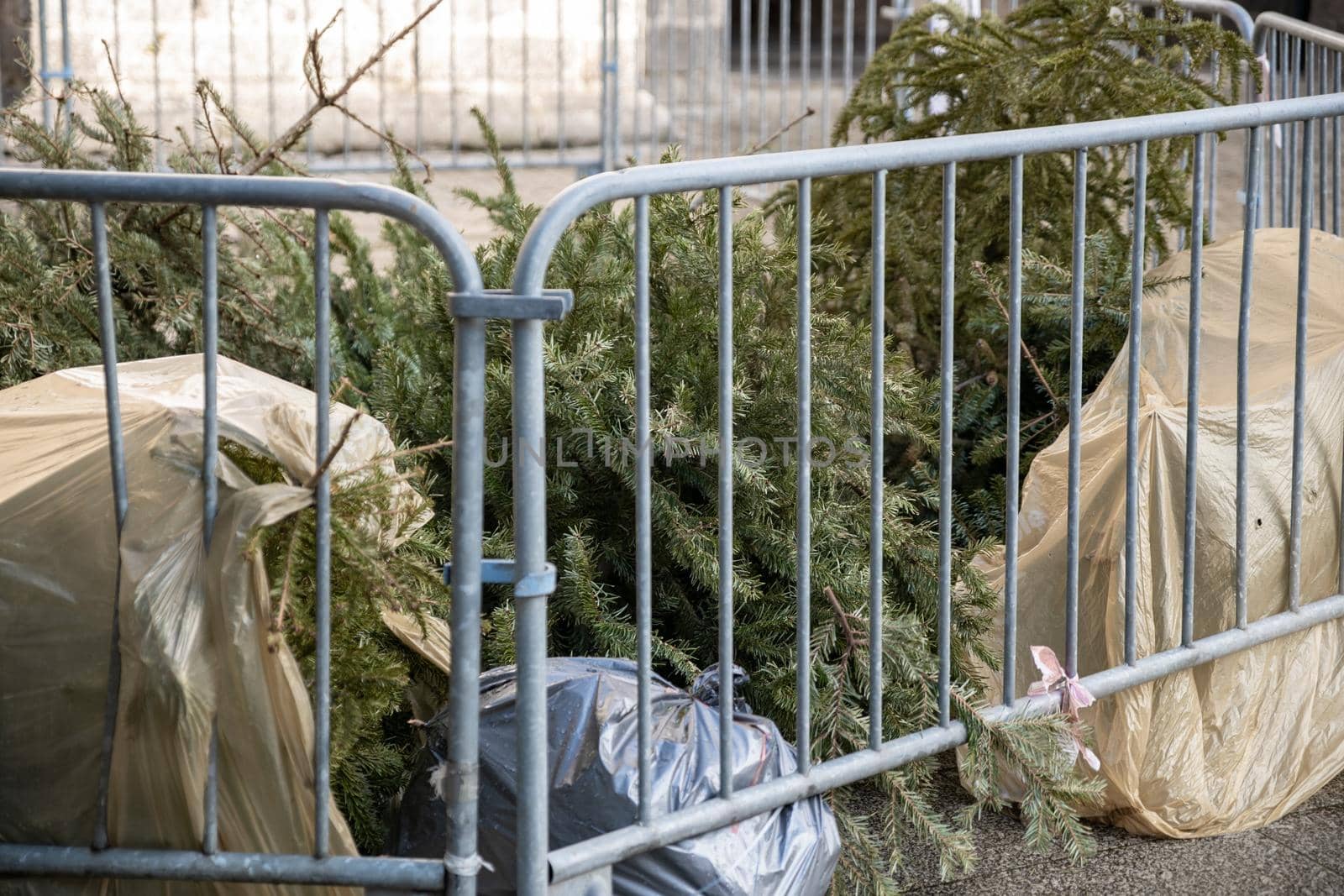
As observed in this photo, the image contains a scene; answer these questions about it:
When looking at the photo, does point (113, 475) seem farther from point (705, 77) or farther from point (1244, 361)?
point (705, 77)

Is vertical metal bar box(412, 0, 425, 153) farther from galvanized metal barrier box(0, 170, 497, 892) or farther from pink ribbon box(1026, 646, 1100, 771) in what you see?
galvanized metal barrier box(0, 170, 497, 892)

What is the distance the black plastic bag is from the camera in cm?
216

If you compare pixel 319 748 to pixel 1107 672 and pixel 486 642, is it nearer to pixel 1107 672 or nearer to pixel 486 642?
pixel 486 642

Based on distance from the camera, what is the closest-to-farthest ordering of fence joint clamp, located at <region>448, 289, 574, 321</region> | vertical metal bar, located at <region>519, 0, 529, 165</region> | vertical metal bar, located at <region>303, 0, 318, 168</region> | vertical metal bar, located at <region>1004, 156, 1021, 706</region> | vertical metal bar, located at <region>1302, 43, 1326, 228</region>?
fence joint clamp, located at <region>448, 289, 574, 321</region>
vertical metal bar, located at <region>1004, 156, 1021, 706</region>
vertical metal bar, located at <region>1302, 43, 1326, 228</region>
vertical metal bar, located at <region>303, 0, 318, 168</region>
vertical metal bar, located at <region>519, 0, 529, 165</region>

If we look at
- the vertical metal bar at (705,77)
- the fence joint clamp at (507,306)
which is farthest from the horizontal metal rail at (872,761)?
the vertical metal bar at (705,77)

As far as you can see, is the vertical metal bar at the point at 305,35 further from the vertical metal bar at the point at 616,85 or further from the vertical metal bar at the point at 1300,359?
the vertical metal bar at the point at 1300,359

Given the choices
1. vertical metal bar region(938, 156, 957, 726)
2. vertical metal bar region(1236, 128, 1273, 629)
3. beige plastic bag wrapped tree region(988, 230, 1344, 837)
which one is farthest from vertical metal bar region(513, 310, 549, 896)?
vertical metal bar region(1236, 128, 1273, 629)

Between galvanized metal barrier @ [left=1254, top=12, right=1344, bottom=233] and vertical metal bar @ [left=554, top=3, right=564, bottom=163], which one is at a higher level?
vertical metal bar @ [left=554, top=3, right=564, bottom=163]

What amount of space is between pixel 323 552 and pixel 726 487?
1.88 ft

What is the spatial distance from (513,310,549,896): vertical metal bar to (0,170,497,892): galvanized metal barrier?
0.05 meters

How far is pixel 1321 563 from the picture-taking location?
2.95 m

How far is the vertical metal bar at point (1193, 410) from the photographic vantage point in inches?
100

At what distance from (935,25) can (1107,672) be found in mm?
3826

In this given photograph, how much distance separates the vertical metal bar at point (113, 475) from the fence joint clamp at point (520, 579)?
1.49 feet
